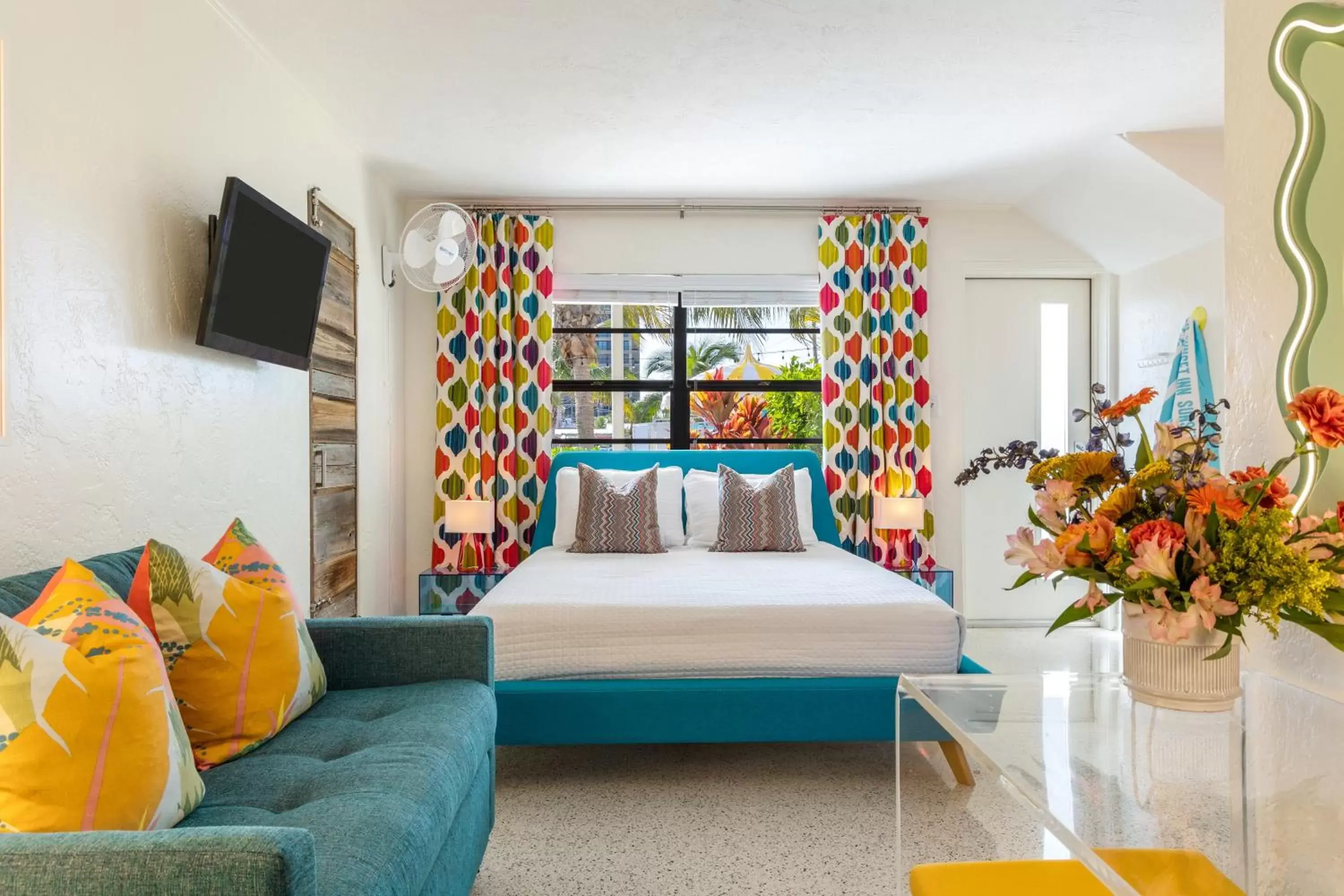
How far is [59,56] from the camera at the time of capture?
1838mm

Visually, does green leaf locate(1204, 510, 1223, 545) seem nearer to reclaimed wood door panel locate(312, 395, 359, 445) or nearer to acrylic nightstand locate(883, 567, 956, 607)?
acrylic nightstand locate(883, 567, 956, 607)

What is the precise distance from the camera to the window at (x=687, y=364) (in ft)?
16.1

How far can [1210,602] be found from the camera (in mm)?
1109

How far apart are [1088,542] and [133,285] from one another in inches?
88.9

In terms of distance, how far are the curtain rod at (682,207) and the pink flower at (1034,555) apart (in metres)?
3.79

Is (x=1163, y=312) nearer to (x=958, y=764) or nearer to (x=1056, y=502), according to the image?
(x=958, y=764)

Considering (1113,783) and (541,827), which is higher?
(1113,783)

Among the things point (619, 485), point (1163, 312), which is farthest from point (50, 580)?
point (1163, 312)

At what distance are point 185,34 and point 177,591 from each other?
175 cm

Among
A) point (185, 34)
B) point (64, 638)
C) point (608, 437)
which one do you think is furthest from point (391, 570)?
point (64, 638)

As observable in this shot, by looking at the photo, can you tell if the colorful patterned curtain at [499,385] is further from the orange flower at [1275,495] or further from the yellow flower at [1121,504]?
the orange flower at [1275,495]

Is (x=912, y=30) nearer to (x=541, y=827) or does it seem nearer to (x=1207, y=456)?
(x=1207, y=456)

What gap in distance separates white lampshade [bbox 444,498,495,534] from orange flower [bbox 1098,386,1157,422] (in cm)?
346

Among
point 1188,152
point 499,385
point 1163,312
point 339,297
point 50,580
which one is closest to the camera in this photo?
point 50,580
